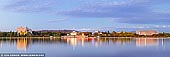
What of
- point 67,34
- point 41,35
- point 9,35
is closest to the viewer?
point 9,35

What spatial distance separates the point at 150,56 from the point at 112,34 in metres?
63.3

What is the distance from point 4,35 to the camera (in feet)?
230

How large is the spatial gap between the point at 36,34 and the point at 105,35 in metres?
14.7

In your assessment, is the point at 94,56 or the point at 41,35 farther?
the point at 41,35

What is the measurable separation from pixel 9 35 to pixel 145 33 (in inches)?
1124

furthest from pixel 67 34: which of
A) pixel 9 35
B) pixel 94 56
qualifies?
pixel 94 56

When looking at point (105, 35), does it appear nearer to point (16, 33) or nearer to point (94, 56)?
point (16, 33)

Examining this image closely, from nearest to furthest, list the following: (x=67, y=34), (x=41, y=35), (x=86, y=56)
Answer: (x=86, y=56) → (x=41, y=35) → (x=67, y=34)

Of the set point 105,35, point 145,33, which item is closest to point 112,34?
point 105,35

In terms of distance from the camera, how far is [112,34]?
79.9m

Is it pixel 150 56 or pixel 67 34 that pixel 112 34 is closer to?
pixel 67 34

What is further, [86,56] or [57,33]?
[57,33]

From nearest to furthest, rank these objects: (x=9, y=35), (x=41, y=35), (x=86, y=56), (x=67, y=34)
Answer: (x=86, y=56), (x=9, y=35), (x=41, y=35), (x=67, y=34)

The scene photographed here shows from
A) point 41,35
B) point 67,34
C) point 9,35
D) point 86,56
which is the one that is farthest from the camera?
point 67,34
